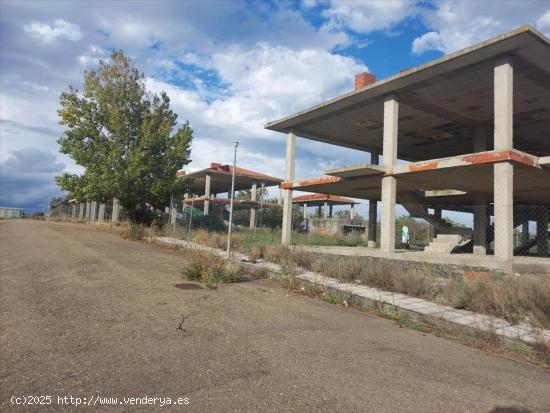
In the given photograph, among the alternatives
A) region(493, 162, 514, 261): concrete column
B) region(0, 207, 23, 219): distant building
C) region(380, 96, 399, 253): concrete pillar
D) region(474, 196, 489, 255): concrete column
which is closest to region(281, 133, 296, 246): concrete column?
region(380, 96, 399, 253): concrete pillar

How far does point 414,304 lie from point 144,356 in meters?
5.49

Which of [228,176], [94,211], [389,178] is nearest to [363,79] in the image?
[389,178]

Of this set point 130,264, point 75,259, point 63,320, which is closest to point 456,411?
point 63,320

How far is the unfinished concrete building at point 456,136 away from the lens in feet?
41.7

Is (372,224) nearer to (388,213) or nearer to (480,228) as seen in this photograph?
(480,228)

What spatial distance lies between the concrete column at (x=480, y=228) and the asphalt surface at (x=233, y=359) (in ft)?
52.0

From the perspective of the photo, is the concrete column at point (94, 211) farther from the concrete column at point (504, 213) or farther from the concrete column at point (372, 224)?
the concrete column at point (504, 213)

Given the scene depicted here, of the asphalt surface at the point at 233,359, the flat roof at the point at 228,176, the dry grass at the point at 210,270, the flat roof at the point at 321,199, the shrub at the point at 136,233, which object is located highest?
the flat roof at the point at 228,176

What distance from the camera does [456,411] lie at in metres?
3.37

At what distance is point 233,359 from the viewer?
4.38 m

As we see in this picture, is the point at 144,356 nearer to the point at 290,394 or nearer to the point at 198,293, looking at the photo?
the point at 290,394

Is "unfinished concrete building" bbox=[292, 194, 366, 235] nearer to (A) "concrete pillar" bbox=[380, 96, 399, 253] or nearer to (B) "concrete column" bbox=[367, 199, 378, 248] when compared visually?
(B) "concrete column" bbox=[367, 199, 378, 248]

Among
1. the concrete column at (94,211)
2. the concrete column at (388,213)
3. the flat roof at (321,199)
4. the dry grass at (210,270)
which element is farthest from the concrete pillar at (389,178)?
the concrete column at (94,211)

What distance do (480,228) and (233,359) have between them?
20368mm
